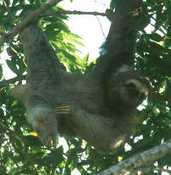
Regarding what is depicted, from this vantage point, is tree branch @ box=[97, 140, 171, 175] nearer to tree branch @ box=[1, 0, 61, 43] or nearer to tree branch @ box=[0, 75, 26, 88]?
tree branch @ box=[1, 0, 61, 43]

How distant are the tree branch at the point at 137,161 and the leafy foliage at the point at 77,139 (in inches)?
37.4

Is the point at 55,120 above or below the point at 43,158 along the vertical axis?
above

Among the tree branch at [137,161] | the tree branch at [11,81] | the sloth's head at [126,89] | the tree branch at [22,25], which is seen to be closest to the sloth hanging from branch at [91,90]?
the sloth's head at [126,89]

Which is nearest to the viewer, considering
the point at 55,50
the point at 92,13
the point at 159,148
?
the point at 159,148

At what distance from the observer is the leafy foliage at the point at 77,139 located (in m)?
4.27

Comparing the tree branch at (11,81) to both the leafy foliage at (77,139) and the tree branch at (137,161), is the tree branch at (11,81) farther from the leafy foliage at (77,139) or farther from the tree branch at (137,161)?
the tree branch at (137,161)

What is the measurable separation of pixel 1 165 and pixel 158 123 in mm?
1324

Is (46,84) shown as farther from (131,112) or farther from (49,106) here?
(131,112)

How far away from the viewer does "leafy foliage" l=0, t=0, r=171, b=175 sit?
4266mm

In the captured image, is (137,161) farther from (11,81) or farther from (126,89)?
(11,81)

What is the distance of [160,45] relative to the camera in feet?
14.3

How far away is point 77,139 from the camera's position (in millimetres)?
4680

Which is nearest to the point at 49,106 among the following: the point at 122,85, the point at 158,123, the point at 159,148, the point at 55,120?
the point at 55,120

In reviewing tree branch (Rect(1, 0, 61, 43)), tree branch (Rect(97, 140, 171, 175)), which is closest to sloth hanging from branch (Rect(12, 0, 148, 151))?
tree branch (Rect(1, 0, 61, 43))
